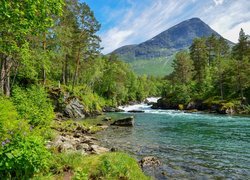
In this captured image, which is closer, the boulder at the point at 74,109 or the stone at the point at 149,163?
the stone at the point at 149,163

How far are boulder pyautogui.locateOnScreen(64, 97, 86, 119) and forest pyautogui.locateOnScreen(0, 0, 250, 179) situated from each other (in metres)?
2.38

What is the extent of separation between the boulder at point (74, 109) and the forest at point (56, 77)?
7.81 feet

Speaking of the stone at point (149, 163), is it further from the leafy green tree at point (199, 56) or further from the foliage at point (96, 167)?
the leafy green tree at point (199, 56)

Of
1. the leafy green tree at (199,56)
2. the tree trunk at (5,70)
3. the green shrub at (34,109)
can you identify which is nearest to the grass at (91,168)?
the green shrub at (34,109)

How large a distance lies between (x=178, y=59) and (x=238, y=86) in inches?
1212

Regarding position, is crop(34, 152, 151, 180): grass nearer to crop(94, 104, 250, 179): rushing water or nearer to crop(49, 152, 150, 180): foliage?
crop(49, 152, 150, 180): foliage

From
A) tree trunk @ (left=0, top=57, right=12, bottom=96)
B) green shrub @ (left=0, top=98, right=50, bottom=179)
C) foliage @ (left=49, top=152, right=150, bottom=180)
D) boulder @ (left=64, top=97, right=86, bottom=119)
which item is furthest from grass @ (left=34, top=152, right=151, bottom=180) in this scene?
boulder @ (left=64, top=97, right=86, bottom=119)

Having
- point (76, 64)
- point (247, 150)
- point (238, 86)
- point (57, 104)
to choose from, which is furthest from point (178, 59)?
point (247, 150)

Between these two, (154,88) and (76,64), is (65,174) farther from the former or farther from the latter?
(154,88)

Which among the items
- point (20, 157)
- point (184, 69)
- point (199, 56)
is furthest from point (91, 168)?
point (199, 56)

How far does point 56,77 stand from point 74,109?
18751 mm

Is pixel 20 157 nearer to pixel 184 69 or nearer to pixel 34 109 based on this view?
pixel 34 109

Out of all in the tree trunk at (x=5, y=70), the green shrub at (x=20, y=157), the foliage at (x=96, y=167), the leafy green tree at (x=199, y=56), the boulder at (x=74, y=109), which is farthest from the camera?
the leafy green tree at (x=199, y=56)

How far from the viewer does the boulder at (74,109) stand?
45541 millimetres
